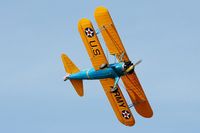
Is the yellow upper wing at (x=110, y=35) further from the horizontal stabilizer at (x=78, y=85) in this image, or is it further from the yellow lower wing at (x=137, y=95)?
the horizontal stabilizer at (x=78, y=85)

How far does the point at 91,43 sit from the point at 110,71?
2.62 meters

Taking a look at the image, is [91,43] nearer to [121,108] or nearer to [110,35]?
[110,35]

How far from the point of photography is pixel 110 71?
222 feet

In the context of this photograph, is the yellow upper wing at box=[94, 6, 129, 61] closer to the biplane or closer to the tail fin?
the biplane

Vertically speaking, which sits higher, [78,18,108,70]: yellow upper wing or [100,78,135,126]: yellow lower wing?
[78,18,108,70]: yellow upper wing

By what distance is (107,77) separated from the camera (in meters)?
68.1

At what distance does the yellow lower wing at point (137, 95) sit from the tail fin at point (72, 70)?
12.3 feet

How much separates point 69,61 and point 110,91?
485 cm

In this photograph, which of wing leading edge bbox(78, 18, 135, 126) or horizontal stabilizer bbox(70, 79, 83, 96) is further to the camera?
horizontal stabilizer bbox(70, 79, 83, 96)

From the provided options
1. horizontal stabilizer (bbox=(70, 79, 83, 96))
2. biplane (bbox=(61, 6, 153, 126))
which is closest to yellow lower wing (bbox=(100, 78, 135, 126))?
biplane (bbox=(61, 6, 153, 126))

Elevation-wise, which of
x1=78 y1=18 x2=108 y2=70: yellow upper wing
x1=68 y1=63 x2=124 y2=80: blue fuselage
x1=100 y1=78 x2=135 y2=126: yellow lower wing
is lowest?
x1=100 y1=78 x2=135 y2=126: yellow lower wing

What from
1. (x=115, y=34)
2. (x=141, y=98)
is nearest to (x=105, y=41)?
(x=115, y=34)

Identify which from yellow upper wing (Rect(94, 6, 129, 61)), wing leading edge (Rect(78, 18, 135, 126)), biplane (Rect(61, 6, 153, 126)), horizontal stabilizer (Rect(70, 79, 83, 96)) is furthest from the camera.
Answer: horizontal stabilizer (Rect(70, 79, 83, 96))

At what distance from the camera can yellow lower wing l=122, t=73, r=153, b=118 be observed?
70.1m
